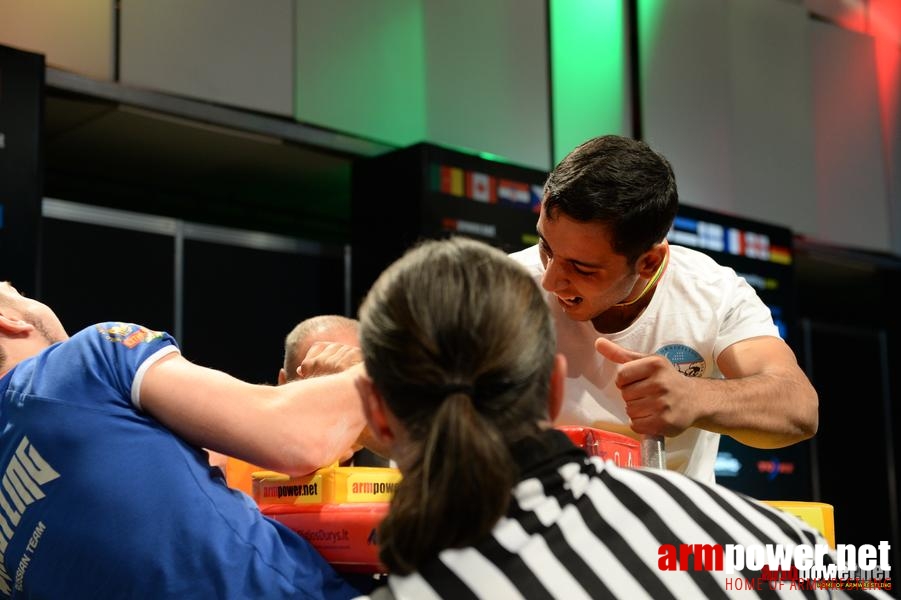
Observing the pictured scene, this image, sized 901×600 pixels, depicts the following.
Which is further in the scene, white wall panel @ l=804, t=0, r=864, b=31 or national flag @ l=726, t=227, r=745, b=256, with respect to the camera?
white wall panel @ l=804, t=0, r=864, b=31

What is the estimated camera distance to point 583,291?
198cm

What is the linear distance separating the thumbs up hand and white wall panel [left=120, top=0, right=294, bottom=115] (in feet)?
8.67

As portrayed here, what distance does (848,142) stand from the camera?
20.3 ft

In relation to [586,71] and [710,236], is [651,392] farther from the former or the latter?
[586,71]

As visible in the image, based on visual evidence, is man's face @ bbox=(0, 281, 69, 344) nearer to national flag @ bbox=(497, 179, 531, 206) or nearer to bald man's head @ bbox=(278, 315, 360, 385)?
bald man's head @ bbox=(278, 315, 360, 385)

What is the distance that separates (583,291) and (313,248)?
9.24 ft

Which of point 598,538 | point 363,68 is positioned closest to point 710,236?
point 363,68

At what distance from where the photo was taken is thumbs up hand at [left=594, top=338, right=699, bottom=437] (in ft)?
5.15

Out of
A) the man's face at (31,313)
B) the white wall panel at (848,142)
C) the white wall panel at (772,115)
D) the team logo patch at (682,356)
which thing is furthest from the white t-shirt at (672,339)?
the white wall panel at (848,142)

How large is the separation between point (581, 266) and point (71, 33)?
240cm

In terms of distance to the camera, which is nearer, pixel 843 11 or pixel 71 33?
pixel 71 33

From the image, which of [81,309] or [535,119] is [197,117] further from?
[535,119]

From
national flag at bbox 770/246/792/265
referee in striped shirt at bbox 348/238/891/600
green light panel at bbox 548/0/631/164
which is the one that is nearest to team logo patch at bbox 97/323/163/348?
referee in striped shirt at bbox 348/238/891/600

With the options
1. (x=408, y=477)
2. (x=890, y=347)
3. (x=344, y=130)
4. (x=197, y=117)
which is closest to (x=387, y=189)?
(x=344, y=130)
